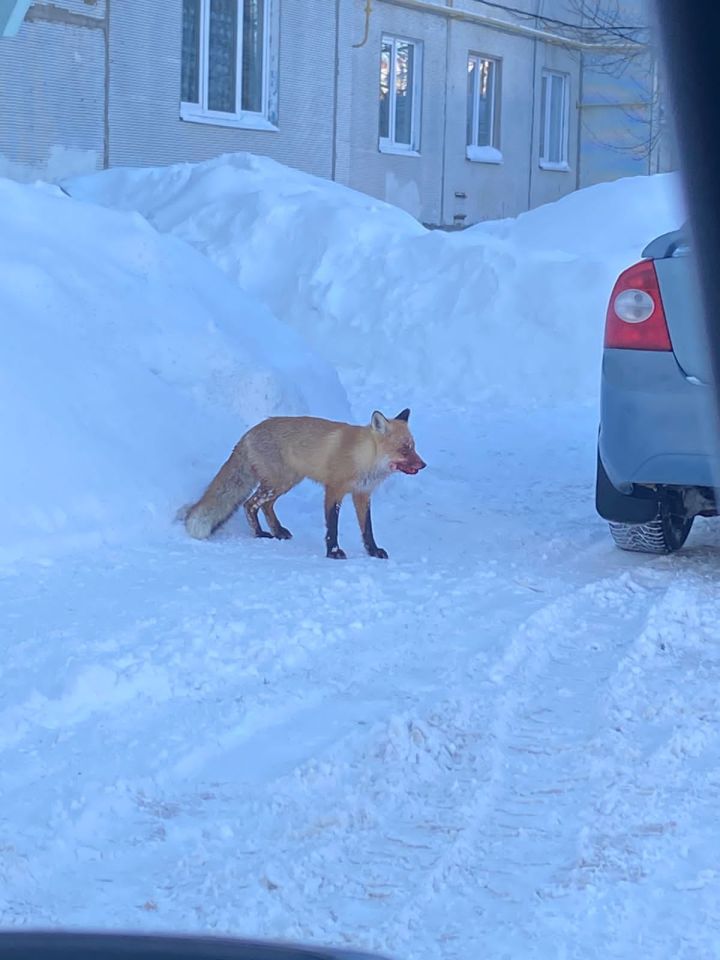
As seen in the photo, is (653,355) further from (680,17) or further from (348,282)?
(348,282)

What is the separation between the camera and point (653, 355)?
614 centimetres

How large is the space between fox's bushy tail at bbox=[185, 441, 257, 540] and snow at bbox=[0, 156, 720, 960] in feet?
0.60

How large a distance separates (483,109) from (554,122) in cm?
295

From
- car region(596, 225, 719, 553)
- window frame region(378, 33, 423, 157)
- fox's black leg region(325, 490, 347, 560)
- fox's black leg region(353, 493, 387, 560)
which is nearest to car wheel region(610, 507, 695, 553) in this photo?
car region(596, 225, 719, 553)

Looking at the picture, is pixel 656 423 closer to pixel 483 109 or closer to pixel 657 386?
pixel 657 386

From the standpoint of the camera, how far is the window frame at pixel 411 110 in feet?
65.8

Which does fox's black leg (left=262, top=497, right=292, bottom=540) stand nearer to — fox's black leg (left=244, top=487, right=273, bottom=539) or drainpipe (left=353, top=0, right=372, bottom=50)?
fox's black leg (left=244, top=487, right=273, bottom=539)

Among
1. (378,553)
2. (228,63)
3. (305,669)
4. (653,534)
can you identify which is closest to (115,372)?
(378,553)

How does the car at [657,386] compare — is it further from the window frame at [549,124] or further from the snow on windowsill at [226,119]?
the window frame at [549,124]

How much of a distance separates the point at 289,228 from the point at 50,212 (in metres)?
5.62

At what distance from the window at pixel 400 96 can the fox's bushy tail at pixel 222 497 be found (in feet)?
44.8

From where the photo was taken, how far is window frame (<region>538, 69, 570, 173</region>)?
80.6ft

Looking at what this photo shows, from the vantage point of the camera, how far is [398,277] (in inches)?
542

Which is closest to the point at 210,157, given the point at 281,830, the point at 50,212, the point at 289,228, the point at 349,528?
the point at 289,228
